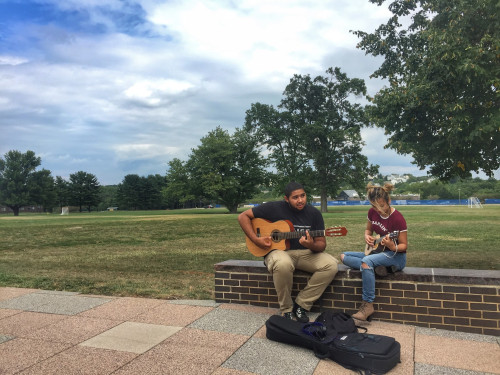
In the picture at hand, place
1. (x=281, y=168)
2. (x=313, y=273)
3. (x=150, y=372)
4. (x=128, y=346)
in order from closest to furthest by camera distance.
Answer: (x=150, y=372) < (x=128, y=346) < (x=313, y=273) < (x=281, y=168)

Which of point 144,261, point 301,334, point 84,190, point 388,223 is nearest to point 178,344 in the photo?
point 301,334

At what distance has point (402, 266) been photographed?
4.19 metres

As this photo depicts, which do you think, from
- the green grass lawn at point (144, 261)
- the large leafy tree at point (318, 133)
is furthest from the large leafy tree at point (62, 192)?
the green grass lawn at point (144, 261)

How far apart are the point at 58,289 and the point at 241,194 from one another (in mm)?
47703

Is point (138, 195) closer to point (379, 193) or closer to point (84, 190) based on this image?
point (84, 190)

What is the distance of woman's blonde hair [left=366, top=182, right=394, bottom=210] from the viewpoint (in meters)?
4.24

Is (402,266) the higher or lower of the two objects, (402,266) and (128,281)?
the higher

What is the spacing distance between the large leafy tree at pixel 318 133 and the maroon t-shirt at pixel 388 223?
40.4 metres

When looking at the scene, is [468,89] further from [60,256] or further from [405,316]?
[60,256]

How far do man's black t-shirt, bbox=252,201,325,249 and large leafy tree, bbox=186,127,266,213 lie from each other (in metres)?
46.6

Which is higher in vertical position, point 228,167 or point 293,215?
point 228,167

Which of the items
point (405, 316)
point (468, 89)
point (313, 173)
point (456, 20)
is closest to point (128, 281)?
point (405, 316)

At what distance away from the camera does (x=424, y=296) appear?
13.1ft

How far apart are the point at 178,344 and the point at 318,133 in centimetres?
4233
